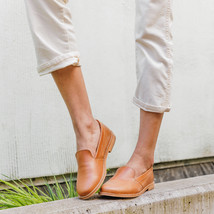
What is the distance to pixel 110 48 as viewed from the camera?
1859mm

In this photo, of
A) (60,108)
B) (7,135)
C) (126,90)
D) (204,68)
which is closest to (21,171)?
(7,135)

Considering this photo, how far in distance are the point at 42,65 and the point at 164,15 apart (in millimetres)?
404

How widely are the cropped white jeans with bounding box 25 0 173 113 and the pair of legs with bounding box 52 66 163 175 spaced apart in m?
0.04

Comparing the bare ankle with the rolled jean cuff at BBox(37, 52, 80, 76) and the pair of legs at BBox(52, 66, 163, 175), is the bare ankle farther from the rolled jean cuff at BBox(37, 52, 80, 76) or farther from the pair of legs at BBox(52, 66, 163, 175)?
the rolled jean cuff at BBox(37, 52, 80, 76)

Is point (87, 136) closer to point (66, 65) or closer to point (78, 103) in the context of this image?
point (78, 103)

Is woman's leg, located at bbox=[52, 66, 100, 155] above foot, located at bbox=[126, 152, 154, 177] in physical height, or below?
above

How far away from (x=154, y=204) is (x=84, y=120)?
34cm

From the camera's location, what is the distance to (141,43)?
0.98 metres

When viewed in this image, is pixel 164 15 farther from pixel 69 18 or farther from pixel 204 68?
pixel 204 68

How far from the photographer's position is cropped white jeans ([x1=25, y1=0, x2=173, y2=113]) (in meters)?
0.91

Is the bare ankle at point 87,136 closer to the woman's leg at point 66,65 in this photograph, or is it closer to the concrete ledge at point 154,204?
the woman's leg at point 66,65

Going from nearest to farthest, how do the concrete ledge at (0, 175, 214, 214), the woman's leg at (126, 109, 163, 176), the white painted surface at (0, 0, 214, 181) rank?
the concrete ledge at (0, 175, 214, 214) < the woman's leg at (126, 109, 163, 176) < the white painted surface at (0, 0, 214, 181)

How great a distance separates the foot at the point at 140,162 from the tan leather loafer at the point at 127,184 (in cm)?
1

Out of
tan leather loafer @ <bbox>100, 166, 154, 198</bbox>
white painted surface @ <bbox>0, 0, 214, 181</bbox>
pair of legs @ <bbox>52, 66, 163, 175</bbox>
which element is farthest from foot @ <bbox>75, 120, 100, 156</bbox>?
white painted surface @ <bbox>0, 0, 214, 181</bbox>
